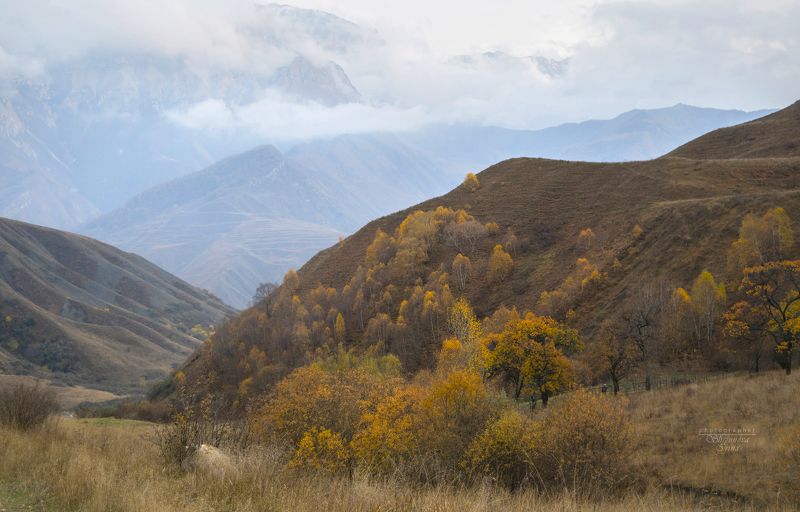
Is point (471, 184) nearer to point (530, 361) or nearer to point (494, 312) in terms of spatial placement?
point (494, 312)

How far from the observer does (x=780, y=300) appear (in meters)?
45.7

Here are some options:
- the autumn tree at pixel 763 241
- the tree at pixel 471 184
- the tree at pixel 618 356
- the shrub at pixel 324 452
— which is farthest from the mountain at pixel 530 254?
the shrub at pixel 324 452

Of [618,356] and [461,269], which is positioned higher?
[461,269]

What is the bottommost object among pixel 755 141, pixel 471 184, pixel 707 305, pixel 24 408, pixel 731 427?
pixel 731 427

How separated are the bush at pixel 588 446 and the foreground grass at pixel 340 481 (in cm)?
154

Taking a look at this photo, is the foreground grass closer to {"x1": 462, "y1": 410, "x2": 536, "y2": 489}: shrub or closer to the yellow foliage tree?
{"x1": 462, "y1": 410, "x2": 536, "y2": 489}: shrub

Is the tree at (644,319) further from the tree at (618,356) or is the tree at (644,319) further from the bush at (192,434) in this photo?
the bush at (192,434)

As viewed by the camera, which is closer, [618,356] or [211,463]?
[211,463]

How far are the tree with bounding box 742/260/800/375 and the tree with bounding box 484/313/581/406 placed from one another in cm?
1587

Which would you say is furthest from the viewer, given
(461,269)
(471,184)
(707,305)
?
(471,184)

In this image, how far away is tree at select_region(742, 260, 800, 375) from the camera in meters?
35.4

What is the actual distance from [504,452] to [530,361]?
102 feet

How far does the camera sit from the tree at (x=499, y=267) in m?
88.2

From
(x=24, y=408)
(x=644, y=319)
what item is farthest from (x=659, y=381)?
(x=24, y=408)
